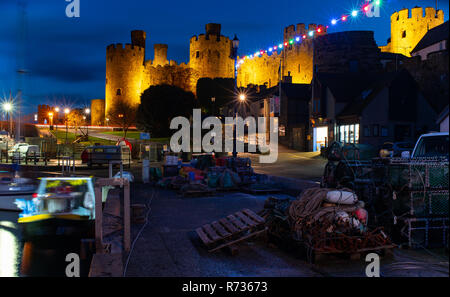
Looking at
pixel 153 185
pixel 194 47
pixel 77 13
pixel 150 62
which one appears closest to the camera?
pixel 77 13

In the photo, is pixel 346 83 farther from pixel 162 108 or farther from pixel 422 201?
pixel 162 108

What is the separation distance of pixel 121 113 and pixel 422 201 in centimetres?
8342

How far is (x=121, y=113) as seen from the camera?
87688 mm

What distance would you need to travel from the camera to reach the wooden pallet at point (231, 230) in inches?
342

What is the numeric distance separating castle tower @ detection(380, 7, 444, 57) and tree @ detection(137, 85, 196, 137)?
119 ft

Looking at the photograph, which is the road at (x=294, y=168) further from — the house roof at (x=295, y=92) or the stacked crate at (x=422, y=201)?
the house roof at (x=295, y=92)

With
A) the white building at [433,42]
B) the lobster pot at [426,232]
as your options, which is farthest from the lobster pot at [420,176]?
the white building at [433,42]

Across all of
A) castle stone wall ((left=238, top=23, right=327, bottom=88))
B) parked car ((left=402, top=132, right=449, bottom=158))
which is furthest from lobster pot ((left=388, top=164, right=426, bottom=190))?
castle stone wall ((left=238, top=23, right=327, bottom=88))

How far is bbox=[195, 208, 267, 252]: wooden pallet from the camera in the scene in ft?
28.5

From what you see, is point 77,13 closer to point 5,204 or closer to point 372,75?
point 5,204

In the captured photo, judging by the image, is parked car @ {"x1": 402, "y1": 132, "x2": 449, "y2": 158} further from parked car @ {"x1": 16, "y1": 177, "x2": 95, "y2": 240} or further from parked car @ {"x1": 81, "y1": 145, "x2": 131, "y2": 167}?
parked car @ {"x1": 81, "y1": 145, "x2": 131, "y2": 167}

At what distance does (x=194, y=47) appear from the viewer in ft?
287
